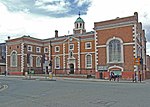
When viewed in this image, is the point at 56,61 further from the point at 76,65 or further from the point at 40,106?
the point at 40,106

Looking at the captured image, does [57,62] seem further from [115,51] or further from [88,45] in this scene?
[115,51]

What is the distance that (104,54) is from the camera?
42.3m

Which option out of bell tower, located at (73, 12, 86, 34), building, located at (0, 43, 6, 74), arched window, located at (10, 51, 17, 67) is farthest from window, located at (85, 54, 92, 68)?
building, located at (0, 43, 6, 74)

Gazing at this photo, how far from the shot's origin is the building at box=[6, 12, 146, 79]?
39.6 m

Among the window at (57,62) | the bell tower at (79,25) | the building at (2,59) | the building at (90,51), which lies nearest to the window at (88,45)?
the building at (90,51)

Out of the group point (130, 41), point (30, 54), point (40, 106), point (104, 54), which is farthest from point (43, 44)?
point (40, 106)

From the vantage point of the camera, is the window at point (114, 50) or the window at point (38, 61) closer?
the window at point (114, 50)

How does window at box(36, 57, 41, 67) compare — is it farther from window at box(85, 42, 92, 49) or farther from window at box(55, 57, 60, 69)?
window at box(85, 42, 92, 49)

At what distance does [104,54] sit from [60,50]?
17278 mm

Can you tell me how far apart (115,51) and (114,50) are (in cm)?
29

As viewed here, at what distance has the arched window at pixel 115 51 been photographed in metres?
40.8

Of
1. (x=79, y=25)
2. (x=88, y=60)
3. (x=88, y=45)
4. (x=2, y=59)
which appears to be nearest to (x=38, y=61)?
(x=79, y=25)

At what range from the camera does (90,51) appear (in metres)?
50.3

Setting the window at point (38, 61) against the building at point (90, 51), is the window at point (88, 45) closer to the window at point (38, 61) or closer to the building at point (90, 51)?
the building at point (90, 51)
